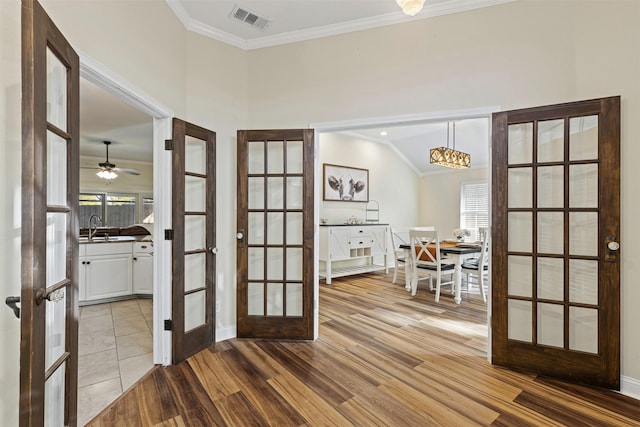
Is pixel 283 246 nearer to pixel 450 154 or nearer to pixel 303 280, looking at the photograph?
pixel 303 280

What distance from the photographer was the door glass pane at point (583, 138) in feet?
7.26

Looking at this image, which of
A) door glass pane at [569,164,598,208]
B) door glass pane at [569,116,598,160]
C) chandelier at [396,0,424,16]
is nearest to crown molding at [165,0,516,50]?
door glass pane at [569,116,598,160]

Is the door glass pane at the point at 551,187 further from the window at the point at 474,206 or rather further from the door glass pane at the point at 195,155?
the window at the point at 474,206

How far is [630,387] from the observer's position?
2.11 m

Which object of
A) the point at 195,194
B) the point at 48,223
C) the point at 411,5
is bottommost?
the point at 48,223

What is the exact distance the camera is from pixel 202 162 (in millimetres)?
2879

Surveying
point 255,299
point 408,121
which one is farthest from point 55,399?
point 408,121

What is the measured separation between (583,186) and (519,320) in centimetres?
110

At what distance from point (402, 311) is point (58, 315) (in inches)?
136

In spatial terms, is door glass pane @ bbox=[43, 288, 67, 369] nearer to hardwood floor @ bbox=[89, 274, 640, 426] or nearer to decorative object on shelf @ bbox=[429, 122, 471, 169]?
hardwood floor @ bbox=[89, 274, 640, 426]

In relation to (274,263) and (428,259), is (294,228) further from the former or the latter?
(428,259)

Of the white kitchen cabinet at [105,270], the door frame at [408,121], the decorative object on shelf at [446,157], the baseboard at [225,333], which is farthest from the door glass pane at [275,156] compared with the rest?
the white kitchen cabinet at [105,270]

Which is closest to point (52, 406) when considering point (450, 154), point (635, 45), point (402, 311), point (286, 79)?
point (286, 79)

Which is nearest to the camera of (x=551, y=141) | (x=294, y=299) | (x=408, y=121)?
(x=551, y=141)
